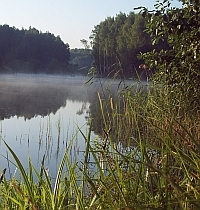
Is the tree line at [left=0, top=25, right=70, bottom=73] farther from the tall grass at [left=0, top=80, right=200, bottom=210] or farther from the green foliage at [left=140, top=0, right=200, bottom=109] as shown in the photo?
the tall grass at [left=0, top=80, right=200, bottom=210]

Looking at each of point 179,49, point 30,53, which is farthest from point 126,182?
point 30,53

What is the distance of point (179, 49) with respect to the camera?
7.84 ft

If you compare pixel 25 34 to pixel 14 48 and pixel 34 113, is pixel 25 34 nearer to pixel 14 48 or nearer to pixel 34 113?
pixel 14 48

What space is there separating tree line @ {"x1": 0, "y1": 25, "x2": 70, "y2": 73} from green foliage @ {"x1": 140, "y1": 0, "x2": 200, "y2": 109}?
80.6 ft

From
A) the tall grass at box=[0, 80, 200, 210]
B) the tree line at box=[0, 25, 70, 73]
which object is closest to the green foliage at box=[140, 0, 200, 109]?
the tall grass at box=[0, 80, 200, 210]

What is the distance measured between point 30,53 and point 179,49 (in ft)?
90.4

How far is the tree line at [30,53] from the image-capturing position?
27.4 metres

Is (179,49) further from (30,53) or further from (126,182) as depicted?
(30,53)

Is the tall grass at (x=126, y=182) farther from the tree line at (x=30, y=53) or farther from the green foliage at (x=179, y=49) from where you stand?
the tree line at (x=30, y=53)

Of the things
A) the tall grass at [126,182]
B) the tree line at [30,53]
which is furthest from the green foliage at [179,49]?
the tree line at [30,53]

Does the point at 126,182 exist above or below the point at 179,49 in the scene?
below

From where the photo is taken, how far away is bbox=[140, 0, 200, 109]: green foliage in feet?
6.94

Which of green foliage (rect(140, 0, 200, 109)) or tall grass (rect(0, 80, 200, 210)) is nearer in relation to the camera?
tall grass (rect(0, 80, 200, 210))

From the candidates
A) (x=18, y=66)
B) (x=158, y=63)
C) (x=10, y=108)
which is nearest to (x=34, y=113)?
(x=10, y=108)
